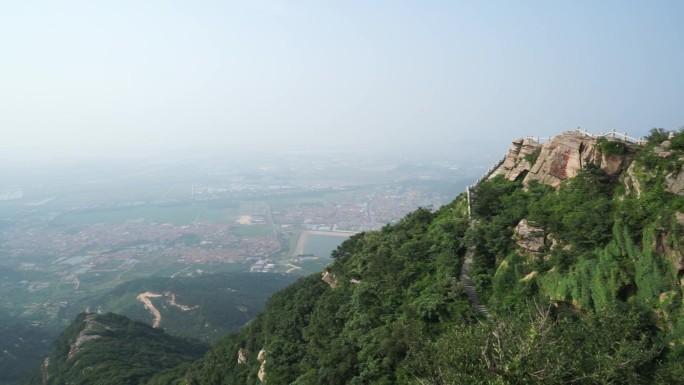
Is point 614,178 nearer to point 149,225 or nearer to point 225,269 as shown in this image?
point 225,269

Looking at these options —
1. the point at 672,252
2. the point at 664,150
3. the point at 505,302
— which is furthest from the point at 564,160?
the point at 672,252

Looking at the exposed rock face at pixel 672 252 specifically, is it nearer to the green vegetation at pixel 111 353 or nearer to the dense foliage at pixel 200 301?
the green vegetation at pixel 111 353

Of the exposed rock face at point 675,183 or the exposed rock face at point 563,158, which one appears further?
the exposed rock face at point 563,158

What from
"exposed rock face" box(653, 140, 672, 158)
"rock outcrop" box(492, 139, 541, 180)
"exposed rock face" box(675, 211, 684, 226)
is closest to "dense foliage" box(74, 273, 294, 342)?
"rock outcrop" box(492, 139, 541, 180)

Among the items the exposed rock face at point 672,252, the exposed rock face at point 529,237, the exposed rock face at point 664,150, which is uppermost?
the exposed rock face at point 664,150

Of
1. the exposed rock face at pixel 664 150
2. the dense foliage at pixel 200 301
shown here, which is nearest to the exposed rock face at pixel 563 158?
the exposed rock face at pixel 664 150

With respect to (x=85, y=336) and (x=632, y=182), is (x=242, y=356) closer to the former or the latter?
(x=632, y=182)
